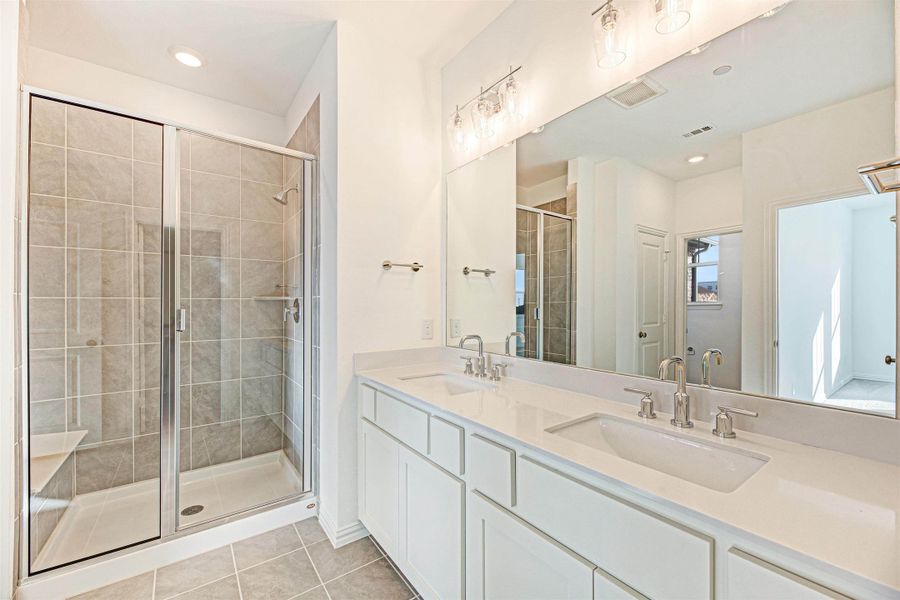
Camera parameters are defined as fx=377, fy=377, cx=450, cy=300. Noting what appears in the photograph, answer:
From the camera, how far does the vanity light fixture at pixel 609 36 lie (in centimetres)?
136

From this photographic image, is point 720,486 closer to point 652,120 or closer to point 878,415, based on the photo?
point 878,415

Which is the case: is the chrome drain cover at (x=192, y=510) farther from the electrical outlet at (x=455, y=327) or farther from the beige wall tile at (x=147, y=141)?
the beige wall tile at (x=147, y=141)

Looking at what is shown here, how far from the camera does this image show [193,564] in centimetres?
172

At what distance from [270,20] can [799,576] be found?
8.76ft

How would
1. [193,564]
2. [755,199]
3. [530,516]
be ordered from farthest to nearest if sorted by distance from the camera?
[193,564] → [755,199] → [530,516]

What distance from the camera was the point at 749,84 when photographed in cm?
108

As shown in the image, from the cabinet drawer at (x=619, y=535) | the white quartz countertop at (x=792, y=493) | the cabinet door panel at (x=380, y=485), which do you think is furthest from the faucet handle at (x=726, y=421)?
the cabinet door panel at (x=380, y=485)

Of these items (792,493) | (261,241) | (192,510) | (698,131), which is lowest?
(192,510)

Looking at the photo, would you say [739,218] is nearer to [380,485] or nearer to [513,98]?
[513,98]

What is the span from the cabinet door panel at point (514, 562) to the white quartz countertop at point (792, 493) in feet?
0.75

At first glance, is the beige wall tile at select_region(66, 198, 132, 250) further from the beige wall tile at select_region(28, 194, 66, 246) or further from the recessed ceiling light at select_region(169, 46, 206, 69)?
the recessed ceiling light at select_region(169, 46, 206, 69)

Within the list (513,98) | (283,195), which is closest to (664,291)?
(513,98)

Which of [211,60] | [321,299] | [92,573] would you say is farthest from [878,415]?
[211,60]

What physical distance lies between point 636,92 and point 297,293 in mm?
1958
